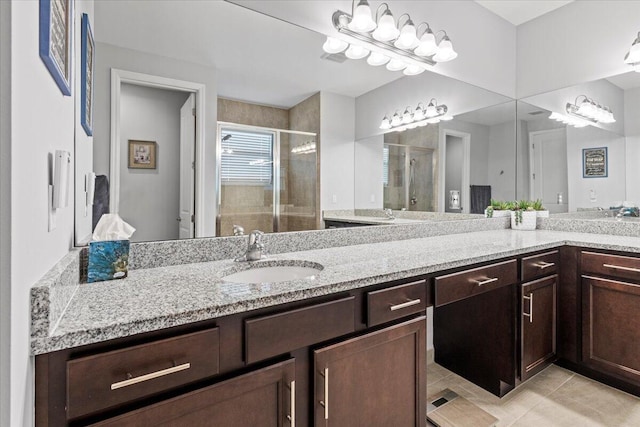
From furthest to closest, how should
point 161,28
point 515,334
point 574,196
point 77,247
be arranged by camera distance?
point 574,196
point 515,334
point 161,28
point 77,247

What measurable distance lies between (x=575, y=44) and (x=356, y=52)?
1939 millimetres

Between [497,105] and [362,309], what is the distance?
2536 mm

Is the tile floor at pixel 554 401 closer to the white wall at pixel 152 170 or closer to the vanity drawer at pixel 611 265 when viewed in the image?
the vanity drawer at pixel 611 265

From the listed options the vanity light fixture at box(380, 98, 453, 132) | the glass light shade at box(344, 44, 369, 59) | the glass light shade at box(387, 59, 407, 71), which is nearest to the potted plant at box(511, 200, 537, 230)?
the vanity light fixture at box(380, 98, 453, 132)

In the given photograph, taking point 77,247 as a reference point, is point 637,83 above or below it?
above

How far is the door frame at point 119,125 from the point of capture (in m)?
1.24

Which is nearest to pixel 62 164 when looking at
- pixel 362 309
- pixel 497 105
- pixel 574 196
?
pixel 362 309

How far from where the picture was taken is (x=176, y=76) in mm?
1361

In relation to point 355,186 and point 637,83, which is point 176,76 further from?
point 637,83

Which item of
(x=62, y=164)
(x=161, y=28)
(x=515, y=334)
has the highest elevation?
(x=161, y=28)

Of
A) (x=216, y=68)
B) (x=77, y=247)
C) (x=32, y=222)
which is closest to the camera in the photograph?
(x=32, y=222)

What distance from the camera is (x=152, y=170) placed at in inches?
51.2

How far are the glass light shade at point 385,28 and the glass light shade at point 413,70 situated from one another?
285mm

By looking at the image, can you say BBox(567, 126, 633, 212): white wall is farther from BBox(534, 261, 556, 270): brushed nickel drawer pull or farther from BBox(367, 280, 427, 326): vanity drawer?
BBox(367, 280, 427, 326): vanity drawer
